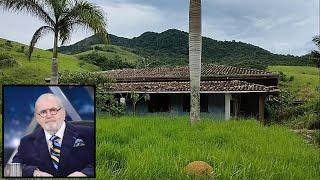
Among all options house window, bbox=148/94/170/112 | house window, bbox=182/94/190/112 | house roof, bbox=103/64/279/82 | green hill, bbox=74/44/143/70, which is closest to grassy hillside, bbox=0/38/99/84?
green hill, bbox=74/44/143/70

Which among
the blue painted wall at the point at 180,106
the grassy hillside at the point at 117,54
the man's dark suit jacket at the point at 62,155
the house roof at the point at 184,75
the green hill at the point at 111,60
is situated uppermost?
the grassy hillside at the point at 117,54

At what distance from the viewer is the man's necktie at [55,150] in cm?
406

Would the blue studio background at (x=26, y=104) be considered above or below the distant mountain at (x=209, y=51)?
below

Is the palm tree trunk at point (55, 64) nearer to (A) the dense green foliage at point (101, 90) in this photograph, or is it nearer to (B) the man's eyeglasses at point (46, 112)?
(A) the dense green foliage at point (101, 90)

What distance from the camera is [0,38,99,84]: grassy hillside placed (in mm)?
37438

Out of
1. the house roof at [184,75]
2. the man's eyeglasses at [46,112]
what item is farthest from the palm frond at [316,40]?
the man's eyeglasses at [46,112]

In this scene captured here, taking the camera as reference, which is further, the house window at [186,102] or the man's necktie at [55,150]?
the house window at [186,102]

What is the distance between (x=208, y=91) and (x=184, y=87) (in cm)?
188

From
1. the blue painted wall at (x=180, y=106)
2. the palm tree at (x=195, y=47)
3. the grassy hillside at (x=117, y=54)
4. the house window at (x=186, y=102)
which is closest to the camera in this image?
the palm tree at (x=195, y=47)

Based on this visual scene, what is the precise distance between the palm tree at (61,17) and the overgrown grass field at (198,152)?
5570mm

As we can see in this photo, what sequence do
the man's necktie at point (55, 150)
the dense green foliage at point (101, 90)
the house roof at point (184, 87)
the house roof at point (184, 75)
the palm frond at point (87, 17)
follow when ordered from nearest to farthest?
the man's necktie at point (55, 150), the palm frond at point (87, 17), the dense green foliage at point (101, 90), the house roof at point (184, 87), the house roof at point (184, 75)

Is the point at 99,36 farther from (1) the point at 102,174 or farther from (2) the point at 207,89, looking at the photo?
(1) the point at 102,174

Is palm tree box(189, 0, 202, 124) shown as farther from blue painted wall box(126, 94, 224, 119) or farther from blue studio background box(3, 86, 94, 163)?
blue studio background box(3, 86, 94, 163)

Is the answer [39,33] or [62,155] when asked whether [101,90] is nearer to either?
[39,33]
